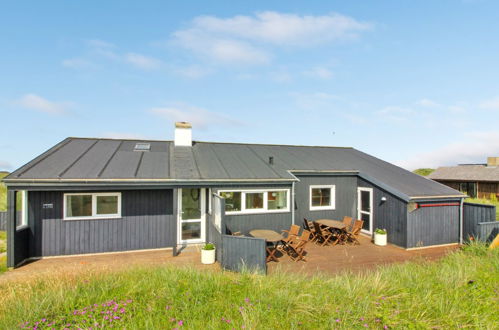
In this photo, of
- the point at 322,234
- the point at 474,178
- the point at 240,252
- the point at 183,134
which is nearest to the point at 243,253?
the point at 240,252

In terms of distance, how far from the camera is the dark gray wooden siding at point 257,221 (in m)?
9.84

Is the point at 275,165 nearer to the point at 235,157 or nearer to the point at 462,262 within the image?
the point at 235,157

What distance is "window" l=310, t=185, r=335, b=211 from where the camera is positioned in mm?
11719

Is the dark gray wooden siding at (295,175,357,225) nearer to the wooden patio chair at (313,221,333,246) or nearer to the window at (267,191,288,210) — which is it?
the wooden patio chair at (313,221,333,246)

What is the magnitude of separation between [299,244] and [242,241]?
6.70 ft

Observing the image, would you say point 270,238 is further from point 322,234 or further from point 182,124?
point 182,124

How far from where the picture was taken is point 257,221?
1003cm

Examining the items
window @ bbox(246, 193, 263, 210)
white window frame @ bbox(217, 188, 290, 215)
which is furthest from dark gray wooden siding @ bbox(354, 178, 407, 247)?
window @ bbox(246, 193, 263, 210)

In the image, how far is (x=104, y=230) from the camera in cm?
905

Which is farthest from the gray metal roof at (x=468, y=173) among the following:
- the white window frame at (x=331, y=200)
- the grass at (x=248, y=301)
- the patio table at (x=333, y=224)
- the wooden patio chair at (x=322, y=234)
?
the grass at (x=248, y=301)

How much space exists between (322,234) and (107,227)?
27.2 feet

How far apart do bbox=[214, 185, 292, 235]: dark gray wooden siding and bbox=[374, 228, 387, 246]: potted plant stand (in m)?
3.68

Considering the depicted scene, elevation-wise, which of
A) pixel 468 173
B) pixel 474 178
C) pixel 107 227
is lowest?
pixel 107 227

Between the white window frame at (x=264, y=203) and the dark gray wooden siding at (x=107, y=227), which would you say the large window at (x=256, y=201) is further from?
the dark gray wooden siding at (x=107, y=227)
